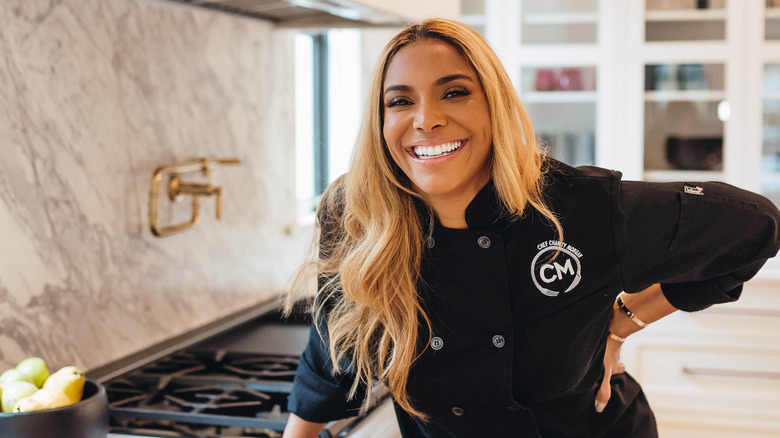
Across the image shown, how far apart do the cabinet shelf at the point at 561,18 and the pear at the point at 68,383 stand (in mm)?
2572

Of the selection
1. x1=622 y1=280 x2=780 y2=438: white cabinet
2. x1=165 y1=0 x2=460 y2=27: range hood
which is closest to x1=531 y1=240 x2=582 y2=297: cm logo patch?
x1=165 y1=0 x2=460 y2=27: range hood

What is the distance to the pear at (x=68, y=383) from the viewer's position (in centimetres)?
113

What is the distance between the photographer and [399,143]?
1229 millimetres

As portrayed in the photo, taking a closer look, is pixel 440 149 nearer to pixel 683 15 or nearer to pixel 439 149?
pixel 439 149

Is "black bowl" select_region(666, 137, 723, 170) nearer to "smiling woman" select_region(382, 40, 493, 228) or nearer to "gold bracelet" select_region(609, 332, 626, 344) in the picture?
"gold bracelet" select_region(609, 332, 626, 344)

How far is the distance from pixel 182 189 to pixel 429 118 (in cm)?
86

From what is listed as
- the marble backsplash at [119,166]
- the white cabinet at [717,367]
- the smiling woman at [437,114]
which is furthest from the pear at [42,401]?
the white cabinet at [717,367]

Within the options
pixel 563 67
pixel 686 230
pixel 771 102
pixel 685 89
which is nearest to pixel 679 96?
pixel 685 89

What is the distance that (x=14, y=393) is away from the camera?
3.63ft

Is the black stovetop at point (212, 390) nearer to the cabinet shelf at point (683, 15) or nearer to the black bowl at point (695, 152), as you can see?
the black bowl at point (695, 152)

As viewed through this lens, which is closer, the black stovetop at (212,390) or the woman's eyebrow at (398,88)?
the woman's eyebrow at (398,88)

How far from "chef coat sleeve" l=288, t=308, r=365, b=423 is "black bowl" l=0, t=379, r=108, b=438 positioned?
0.31 meters

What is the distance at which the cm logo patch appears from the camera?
120cm

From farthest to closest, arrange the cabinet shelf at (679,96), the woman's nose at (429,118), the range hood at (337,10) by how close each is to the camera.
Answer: the cabinet shelf at (679,96) → the range hood at (337,10) → the woman's nose at (429,118)
